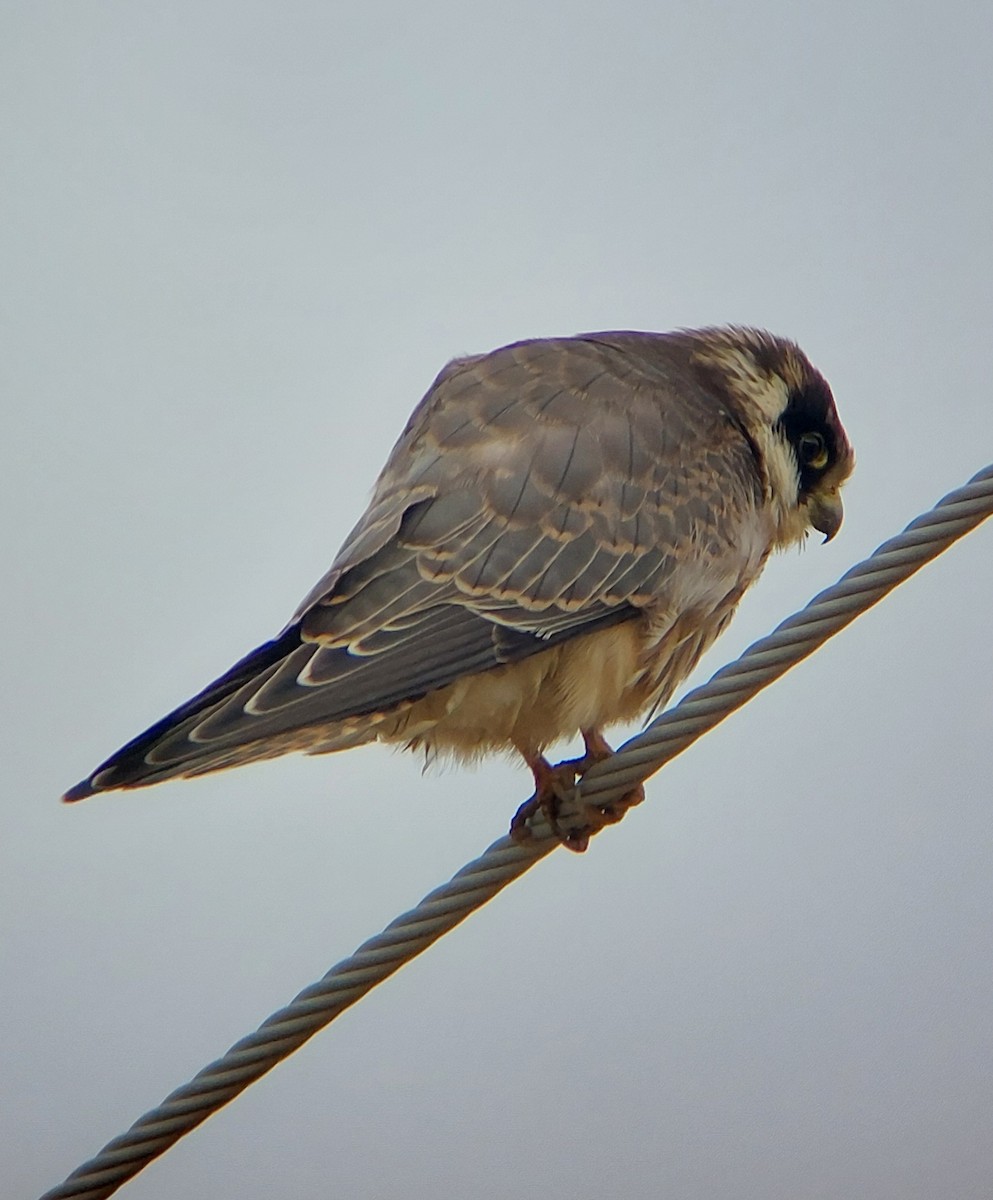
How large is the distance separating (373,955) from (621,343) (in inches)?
69.4

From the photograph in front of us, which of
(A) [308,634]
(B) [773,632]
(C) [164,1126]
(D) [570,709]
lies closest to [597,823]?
(D) [570,709]

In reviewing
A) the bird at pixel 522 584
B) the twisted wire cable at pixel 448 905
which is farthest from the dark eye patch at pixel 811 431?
the twisted wire cable at pixel 448 905

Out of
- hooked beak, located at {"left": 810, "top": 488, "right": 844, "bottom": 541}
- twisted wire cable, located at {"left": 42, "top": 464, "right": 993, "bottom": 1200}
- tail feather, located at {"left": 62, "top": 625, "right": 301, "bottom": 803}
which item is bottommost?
twisted wire cable, located at {"left": 42, "top": 464, "right": 993, "bottom": 1200}

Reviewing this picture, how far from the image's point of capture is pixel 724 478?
331 centimetres

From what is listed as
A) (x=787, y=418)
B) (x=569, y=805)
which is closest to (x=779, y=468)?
(x=787, y=418)

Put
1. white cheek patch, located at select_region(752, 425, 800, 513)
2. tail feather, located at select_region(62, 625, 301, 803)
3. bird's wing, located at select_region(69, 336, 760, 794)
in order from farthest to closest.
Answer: white cheek patch, located at select_region(752, 425, 800, 513)
bird's wing, located at select_region(69, 336, 760, 794)
tail feather, located at select_region(62, 625, 301, 803)

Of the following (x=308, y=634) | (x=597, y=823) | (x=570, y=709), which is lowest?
(x=597, y=823)

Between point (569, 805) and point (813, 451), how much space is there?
4.44 ft

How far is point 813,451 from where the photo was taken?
12.5 feet

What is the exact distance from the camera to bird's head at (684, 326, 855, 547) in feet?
12.0

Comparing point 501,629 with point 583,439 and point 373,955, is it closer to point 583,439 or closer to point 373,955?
point 583,439

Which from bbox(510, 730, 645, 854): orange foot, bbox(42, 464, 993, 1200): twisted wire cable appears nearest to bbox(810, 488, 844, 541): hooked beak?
bbox(510, 730, 645, 854): orange foot

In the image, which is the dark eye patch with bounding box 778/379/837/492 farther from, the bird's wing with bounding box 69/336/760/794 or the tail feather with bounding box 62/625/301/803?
the tail feather with bounding box 62/625/301/803

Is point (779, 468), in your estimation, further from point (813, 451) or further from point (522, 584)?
point (522, 584)
